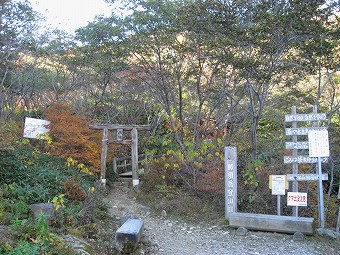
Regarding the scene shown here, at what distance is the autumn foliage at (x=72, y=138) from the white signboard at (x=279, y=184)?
6.29 meters

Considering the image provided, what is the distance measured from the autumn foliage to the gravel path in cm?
343

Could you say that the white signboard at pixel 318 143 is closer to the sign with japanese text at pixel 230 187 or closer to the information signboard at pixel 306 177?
the information signboard at pixel 306 177

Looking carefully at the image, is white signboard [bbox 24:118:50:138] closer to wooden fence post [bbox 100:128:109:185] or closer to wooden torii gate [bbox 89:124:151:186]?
wooden torii gate [bbox 89:124:151:186]

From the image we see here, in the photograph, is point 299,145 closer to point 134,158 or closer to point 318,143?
point 318,143

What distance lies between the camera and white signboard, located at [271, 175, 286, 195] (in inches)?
298

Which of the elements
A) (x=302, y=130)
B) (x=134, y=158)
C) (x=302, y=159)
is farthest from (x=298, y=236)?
(x=134, y=158)

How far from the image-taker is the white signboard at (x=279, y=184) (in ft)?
24.8

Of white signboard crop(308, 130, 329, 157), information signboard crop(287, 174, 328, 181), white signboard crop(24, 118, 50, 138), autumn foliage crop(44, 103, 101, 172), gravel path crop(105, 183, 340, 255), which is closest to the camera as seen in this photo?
gravel path crop(105, 183, 340, 255)

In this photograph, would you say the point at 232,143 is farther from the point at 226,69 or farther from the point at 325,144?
the point at 325,144

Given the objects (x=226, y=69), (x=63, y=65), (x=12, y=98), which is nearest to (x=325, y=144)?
(x=226, y=69)

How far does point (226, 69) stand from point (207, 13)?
216cm

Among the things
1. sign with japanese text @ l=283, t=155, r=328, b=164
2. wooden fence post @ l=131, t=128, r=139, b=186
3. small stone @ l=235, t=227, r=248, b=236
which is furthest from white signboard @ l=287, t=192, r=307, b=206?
wooden fence post @ l=131, t=128, r=139, b=186

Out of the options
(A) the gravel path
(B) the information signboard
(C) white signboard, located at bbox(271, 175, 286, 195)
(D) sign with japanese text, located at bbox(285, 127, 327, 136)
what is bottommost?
(A) the gravel path

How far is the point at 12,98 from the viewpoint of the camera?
18031 millimetres
